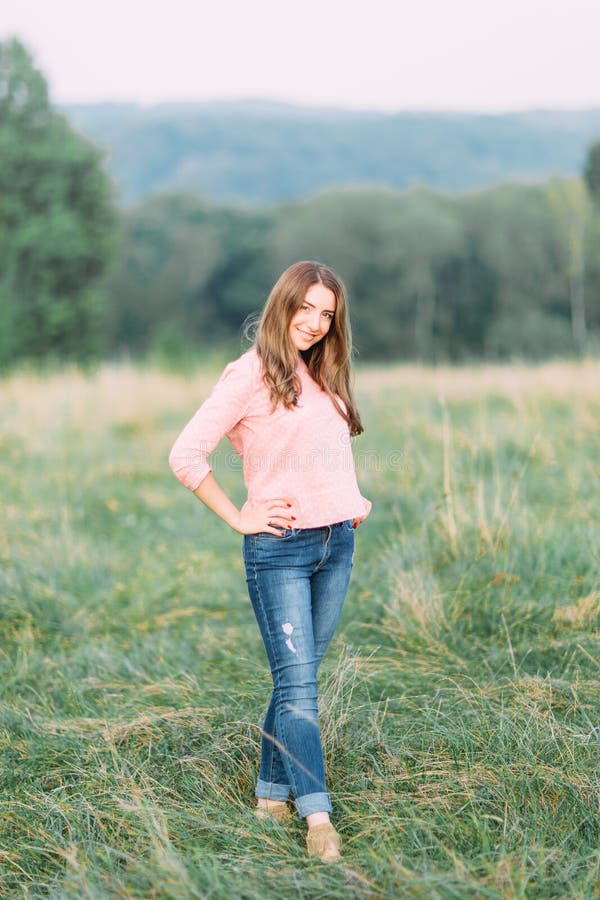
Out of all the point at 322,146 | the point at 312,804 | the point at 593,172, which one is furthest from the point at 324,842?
the point at 322,146

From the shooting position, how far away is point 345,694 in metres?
3.11

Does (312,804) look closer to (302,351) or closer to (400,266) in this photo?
(302,351)

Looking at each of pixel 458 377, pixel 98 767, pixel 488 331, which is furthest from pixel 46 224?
pixel 98 767

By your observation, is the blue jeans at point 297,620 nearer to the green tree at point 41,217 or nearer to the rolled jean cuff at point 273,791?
the rolled jean cuff at point 273,791

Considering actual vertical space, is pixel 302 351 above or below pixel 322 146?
below

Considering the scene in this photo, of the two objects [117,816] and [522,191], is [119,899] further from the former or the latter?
[522,191]

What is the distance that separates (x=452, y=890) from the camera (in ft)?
6.27

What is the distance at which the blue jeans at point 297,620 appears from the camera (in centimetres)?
233

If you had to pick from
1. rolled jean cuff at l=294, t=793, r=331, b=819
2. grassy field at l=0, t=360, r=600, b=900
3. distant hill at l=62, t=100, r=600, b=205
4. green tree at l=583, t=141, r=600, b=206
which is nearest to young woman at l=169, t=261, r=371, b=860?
rolled jean cuff at l=294, t=793, r=331, b=819

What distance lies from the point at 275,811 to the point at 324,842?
0.30m

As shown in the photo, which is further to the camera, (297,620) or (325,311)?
(325,311)

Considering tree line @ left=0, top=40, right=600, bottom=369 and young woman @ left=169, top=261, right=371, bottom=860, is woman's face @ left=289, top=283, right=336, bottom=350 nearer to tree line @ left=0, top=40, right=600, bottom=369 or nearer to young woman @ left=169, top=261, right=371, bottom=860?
young woman @ left=169, top=261, right=371, bottom=860

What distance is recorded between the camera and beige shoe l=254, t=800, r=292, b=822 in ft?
8.05

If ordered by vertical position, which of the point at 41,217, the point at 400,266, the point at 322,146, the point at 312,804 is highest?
the point at 322,146
